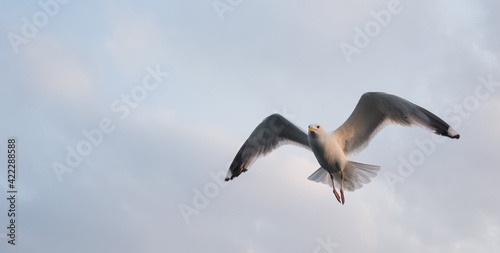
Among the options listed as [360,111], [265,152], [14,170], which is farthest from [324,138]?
[14,170]

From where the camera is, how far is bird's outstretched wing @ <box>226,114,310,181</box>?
971 centimetres

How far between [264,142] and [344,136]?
131 centimetres

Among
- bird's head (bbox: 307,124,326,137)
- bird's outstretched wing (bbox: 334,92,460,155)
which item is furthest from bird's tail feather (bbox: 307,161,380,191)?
bird's head (bbox: 307,124,326,137)

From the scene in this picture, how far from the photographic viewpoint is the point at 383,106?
8.94m

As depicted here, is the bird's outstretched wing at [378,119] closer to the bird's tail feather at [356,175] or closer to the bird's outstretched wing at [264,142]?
Answer: the bird's tail feather at [356,175]

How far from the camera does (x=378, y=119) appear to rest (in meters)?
9.16

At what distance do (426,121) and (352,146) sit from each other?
128 cm

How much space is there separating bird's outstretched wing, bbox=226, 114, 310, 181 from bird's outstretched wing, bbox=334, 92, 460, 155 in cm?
73

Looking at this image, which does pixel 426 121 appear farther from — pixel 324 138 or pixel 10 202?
pixel 10 202

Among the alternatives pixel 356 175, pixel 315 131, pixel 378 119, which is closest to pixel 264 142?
pixel 315 131

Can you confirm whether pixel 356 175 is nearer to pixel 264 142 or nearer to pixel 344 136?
pixel 344 136

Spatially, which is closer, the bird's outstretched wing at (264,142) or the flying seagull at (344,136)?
the flying seagull at (344,136)

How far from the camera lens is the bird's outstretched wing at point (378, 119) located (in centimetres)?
859

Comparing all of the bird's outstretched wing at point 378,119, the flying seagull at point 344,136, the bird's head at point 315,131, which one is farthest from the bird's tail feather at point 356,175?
the bird's head at point 315,131
